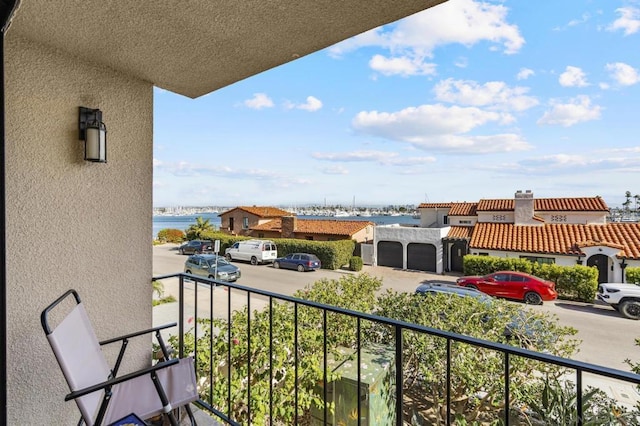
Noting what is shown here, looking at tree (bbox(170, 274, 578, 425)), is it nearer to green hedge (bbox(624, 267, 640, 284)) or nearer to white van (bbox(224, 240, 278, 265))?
green hedge (bbox(624, 267, 640, 284))

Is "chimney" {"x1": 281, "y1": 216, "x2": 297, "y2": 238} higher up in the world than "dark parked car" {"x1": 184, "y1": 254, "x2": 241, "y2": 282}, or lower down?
higher up

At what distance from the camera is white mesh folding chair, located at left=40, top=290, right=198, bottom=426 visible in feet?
4.12

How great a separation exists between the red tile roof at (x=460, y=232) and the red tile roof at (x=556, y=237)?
40cm

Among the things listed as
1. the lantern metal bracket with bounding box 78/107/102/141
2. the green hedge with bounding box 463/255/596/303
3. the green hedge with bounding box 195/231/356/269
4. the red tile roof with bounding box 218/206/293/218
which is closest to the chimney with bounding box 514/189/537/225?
the green hedge with bounding box 463/255/596/303

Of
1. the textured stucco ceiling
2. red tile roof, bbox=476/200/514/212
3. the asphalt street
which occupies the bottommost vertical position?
the asphalt street

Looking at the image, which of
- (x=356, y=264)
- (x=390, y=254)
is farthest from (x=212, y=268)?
(x=390, y=254)

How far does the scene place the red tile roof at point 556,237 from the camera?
11695 millimetres

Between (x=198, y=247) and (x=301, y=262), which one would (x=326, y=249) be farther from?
(x=198, y=247)

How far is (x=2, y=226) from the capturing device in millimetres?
1185

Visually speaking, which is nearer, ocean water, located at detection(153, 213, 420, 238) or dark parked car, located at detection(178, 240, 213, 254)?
dark parked car, located at detection(178, 240, 213, 254)

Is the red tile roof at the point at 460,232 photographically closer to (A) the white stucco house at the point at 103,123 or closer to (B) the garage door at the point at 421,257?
(B) the garage door at the point at 421,257

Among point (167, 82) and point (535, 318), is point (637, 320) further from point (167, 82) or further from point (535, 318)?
point (167, 82)

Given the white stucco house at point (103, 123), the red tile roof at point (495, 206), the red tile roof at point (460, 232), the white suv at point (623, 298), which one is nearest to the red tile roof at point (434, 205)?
the red tile roof at point (495, 206)

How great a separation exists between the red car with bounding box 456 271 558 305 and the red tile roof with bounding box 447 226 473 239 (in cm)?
417
